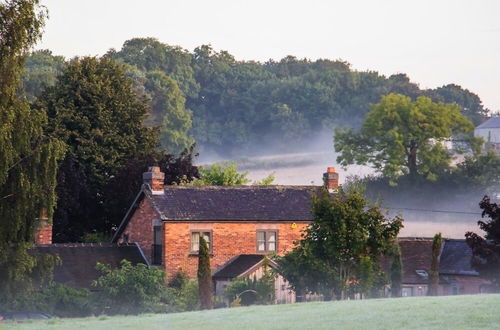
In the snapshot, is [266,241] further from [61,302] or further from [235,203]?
[61,302]

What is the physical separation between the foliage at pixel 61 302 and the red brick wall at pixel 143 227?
30.6 ft

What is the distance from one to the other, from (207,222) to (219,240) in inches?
46.8

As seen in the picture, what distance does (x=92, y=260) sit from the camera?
7438 centimetres

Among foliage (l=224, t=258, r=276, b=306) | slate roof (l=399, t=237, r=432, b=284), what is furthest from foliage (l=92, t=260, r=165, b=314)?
slate roof (l=399, t=237, r=432, b=284)

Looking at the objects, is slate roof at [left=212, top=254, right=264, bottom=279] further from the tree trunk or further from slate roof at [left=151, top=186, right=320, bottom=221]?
the tree trunk

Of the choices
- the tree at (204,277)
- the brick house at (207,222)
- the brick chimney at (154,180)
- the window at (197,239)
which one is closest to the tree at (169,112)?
the brick house at (207,222)

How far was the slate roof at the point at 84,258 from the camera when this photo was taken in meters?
72.2

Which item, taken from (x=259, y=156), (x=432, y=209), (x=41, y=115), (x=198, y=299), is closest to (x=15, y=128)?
(x=41, y=115)

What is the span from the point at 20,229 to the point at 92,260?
16.4m

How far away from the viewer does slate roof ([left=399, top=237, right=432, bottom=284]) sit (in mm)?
81938

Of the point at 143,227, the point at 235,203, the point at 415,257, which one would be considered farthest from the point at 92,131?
the point at 415,257

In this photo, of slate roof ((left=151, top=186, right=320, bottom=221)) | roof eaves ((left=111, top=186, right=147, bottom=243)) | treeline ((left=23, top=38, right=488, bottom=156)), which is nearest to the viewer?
slate roof ((left=151, top=186, right=320, bottom=221))

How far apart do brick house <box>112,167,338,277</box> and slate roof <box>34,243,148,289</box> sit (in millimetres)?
1302

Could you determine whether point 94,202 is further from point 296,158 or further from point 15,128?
point 296,158
